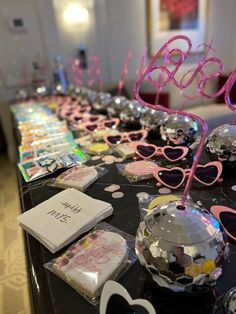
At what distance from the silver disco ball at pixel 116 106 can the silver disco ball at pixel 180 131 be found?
1.24 feet

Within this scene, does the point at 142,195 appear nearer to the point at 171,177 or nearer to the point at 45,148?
the point at 171,177

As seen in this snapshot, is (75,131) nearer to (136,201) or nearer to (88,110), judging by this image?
(88,110)

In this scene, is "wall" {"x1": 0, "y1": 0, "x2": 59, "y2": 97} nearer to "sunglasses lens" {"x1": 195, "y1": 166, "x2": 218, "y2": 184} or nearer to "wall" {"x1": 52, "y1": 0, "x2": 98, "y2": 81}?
"wall" {"x1": 52, "y1": 0, "x2": 98, "y2": 81}

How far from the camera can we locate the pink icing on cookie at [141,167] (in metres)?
0.76

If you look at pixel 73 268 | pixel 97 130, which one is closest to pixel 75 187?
pixel 73 268

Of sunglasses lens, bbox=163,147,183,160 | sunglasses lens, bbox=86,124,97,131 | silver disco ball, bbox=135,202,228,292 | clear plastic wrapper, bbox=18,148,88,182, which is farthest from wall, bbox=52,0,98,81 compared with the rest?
silver disco ball, bbox=135,202,228,292

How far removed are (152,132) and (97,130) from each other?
0.92 feet

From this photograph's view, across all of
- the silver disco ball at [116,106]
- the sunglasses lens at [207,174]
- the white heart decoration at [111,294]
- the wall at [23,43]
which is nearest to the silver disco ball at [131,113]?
the silver disco ball at [116,106]

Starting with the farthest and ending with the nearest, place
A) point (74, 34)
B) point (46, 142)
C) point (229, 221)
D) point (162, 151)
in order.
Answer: point (74, 34), point (46, 142), point (162, 151), point (229, 221)

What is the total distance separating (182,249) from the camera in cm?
39

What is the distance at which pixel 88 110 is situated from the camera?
1.57 m

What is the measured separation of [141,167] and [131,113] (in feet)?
1.42

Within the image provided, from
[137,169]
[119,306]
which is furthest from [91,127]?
[119,306]

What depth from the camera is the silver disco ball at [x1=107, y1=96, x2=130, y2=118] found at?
125 cm
